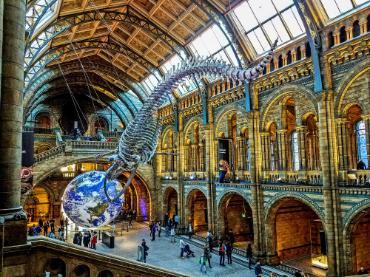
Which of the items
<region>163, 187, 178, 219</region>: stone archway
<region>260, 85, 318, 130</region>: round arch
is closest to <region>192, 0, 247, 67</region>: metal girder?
<region>260, 85, 318, 130</region>: round arch

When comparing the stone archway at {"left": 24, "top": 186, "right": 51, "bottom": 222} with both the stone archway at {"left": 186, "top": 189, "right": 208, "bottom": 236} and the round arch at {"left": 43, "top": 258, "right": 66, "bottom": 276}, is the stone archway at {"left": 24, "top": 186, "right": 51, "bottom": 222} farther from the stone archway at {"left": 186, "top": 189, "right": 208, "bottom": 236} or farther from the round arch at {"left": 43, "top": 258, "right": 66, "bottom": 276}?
the round arch at {"left": 43, "top": 258, "right": 66, "bottom": 276}

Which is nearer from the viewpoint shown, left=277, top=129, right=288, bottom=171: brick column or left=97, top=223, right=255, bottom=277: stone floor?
left=97, top=223, right=255, bottom=277: stone floor

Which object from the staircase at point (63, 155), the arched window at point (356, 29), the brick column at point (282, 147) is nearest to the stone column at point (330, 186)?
the arched window at point (356, 29)

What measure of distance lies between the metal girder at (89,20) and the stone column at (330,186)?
10363mm

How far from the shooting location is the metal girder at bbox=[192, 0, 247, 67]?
1559 cm

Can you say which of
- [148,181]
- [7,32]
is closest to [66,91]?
[148,181]

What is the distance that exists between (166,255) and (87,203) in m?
7.36

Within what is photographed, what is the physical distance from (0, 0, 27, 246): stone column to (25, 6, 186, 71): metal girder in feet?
42.0

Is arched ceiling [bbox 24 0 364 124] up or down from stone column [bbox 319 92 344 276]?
up

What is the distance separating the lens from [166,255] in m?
16.3

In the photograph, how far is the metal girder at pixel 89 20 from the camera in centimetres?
1650

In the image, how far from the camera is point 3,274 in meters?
3.84

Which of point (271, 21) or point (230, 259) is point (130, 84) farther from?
point (230, 259)

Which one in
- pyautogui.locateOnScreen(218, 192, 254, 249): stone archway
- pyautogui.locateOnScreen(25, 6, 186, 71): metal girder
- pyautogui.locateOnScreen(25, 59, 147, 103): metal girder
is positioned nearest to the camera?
pyautogui.locateOnScreen(25, 6, 186, 71): metal girder
